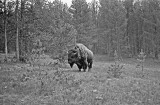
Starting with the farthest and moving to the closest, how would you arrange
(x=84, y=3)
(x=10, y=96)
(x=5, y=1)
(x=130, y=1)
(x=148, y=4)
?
(x=130, y=1) → (x=148, y=4) → (x=84, y=3) → (x=5, y=1) → (x=10, y=96)

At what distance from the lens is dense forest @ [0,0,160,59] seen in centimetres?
2300

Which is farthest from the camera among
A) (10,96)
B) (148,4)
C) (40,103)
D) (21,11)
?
(148,4)

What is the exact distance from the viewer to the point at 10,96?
8.20m

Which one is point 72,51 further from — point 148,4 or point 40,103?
point 148,4

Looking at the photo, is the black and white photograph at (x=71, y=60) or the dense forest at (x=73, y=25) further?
the dense forest at (x=73, y=25)

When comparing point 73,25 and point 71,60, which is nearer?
point 71,60

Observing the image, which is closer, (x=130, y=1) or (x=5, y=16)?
(x=5, y=16)

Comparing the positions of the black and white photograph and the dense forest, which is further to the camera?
the dense forest

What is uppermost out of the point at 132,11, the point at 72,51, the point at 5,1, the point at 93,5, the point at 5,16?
the point at 93,5

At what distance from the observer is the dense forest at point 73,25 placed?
23.0m

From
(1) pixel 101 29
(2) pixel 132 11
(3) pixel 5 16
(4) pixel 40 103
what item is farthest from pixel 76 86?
(2) pixel 132 11

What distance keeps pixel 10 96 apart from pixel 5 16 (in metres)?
18.3

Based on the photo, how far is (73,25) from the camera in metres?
41.3

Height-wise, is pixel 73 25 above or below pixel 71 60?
above
